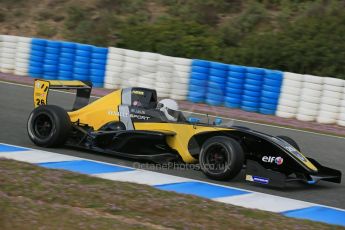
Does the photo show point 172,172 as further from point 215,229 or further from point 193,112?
point 215,229

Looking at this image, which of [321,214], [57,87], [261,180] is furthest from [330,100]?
[321,214]

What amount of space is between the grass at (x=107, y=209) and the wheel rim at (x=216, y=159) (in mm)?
1192

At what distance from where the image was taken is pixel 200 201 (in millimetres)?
5734

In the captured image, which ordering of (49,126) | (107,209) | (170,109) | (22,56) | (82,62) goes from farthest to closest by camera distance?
(22,56) < (82,62) < (49,126) < (170,109) < (107,209)

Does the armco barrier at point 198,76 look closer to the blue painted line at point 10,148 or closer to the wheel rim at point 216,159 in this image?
the blue painted line at point 10,148

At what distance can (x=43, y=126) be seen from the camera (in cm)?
847

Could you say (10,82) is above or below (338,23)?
below

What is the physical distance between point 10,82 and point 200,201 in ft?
39.5

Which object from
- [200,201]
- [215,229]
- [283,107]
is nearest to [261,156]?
[200,201]

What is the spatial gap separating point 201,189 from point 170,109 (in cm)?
149

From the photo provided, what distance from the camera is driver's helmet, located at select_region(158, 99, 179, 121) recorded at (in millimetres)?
7797

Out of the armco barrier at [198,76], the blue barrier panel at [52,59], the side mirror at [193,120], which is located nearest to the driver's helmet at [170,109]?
the side mirror at [193,120]

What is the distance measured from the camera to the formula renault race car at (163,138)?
7.09 m

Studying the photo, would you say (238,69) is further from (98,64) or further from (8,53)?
(8,53)
